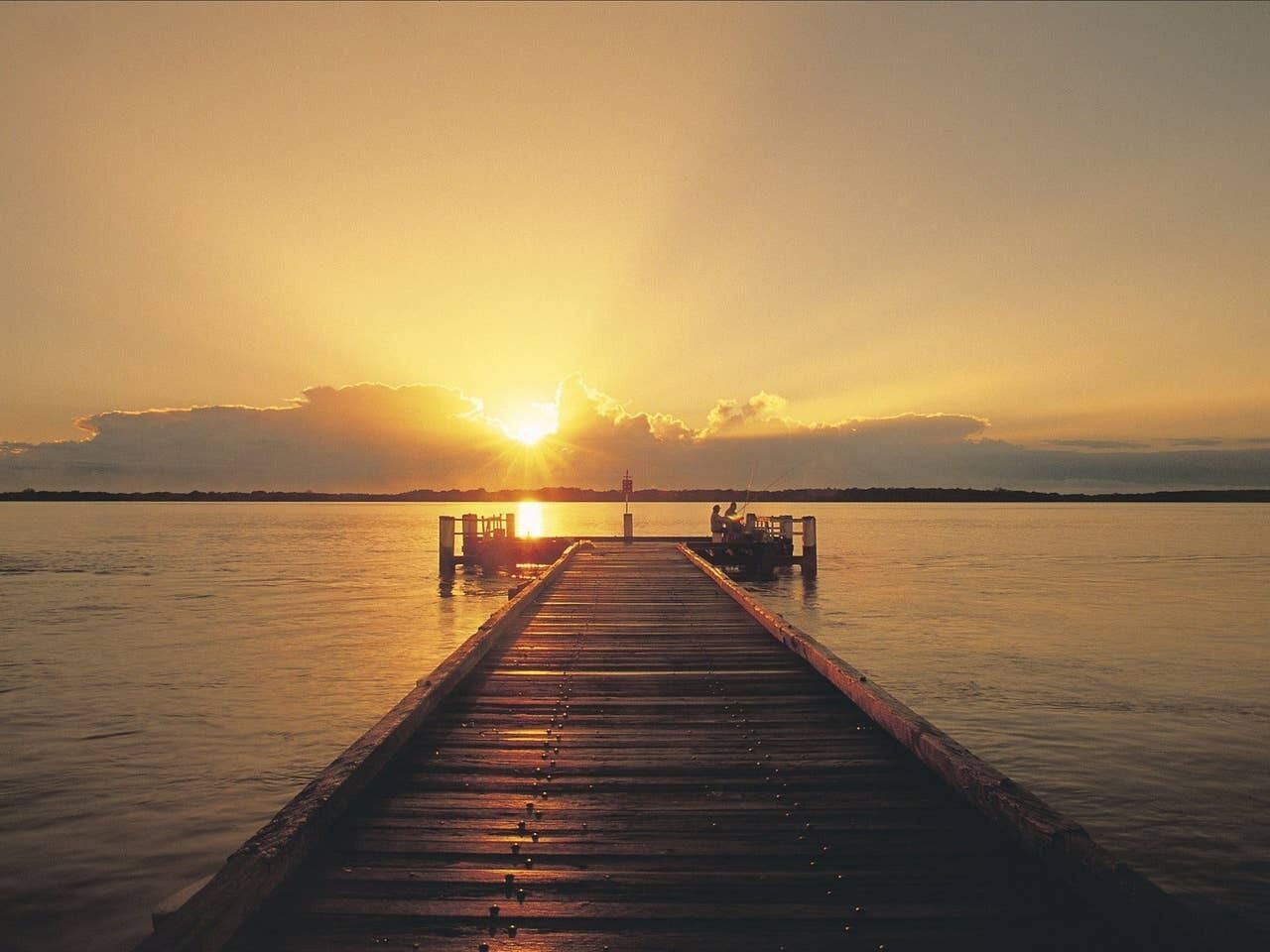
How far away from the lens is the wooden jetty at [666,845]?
402 centimetres

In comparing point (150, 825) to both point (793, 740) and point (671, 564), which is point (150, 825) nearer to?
point (793, 740)

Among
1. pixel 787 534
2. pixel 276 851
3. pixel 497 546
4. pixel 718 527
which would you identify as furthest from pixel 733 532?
pixel 276 851

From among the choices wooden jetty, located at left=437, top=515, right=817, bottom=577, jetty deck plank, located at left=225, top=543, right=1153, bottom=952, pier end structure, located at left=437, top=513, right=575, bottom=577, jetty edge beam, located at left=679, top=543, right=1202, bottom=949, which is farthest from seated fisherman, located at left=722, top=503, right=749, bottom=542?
jetty edge beam, located at left=679, top=543, right=1202, bottom=949

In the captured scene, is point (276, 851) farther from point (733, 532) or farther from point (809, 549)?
point (809, 549)

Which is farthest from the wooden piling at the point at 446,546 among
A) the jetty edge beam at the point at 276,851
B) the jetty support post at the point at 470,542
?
the jetty edge beam at the point at 276,851

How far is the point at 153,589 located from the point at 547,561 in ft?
47.7

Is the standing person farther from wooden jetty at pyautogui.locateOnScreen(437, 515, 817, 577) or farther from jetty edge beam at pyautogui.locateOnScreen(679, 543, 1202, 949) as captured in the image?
jetty edge beam at pyautogui.locateOnScreen(679, 543, 1202, 949)

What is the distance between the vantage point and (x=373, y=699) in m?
14.3

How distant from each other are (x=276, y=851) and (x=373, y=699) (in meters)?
10.4

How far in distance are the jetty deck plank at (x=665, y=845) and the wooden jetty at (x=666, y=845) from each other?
2 centimetres

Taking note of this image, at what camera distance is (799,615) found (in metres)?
25.8

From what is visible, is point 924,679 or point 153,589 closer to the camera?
point 924,679

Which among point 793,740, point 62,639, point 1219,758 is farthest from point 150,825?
point 62,639

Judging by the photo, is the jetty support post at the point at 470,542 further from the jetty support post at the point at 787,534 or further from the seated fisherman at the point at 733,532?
the jetty support post at the point at 787,534
